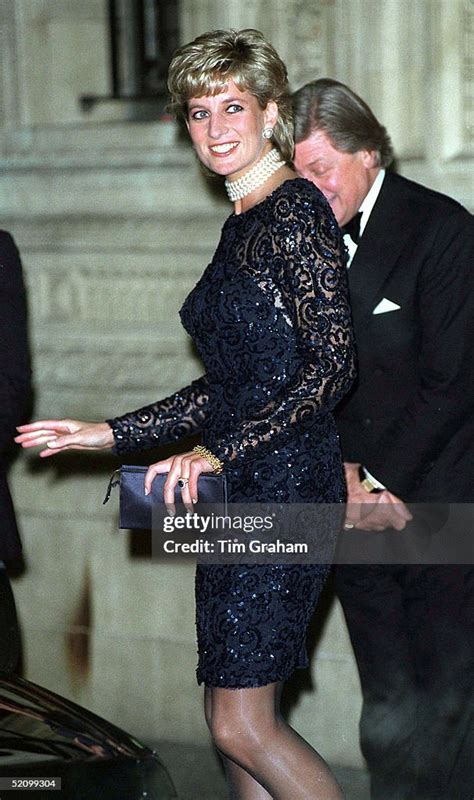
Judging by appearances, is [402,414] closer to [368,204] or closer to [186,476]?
[368,204]

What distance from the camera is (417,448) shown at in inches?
A: 142

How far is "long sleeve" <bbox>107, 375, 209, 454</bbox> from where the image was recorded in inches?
134

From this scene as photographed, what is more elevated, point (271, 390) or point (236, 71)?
point (236, 71)

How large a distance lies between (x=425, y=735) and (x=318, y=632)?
1.97ft

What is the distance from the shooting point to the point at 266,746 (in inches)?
121

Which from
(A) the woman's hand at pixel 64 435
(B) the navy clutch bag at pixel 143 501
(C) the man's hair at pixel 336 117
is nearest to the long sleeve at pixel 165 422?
(A) the woman's hand at pixel 64 435

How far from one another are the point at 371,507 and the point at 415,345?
415mm

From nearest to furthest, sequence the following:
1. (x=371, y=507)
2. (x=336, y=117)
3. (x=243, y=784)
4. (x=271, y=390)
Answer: (x=271, y=390) < (x=243, y=784) < (x=336, y=117) < (x=371, y=507)

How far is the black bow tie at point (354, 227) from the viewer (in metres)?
3.70

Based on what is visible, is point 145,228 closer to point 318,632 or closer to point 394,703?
point 318,632

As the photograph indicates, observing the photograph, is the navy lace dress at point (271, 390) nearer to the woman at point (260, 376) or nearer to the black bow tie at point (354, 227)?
the woman at point (260, 376)

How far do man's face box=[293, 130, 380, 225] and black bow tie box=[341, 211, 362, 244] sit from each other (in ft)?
0.21

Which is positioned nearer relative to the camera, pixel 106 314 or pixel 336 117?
pixel 336 117
